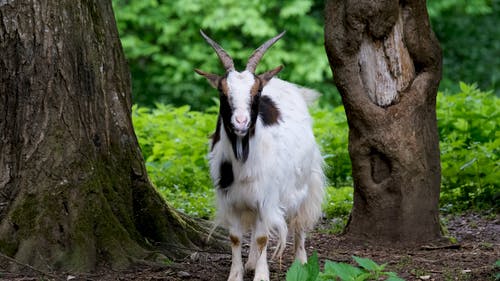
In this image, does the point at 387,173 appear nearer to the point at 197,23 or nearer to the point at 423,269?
the point at 423,269

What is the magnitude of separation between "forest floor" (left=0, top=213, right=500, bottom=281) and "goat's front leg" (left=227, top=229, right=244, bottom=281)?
0.17 metres

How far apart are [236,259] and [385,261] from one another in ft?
4.03

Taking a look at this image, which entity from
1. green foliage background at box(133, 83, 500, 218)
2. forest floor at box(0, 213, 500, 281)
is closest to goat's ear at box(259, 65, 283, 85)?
forest floor at box(0, 213, 500, 281)

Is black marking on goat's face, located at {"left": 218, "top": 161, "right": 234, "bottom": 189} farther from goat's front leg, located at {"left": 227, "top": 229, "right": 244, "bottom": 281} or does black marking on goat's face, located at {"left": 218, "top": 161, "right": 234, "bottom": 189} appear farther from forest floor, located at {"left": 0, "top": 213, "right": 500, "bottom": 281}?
forest floor, located at {"left": 0, "top": 213, "right": 500, "bottom": 281}

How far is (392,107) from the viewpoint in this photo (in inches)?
295

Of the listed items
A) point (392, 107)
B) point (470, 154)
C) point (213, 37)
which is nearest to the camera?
point (392, 107)

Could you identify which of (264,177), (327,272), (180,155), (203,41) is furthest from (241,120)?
(203,41)

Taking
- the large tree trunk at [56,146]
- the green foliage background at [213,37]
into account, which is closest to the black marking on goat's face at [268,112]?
the large tree trunk at [56,146]

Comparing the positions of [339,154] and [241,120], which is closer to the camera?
[241,120]

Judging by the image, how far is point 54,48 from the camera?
637 centimetres

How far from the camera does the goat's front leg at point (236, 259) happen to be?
6.34 m

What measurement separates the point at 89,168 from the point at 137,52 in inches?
589

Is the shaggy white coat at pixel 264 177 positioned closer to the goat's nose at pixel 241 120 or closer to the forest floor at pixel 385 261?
the goat's nose at pixel 241 120

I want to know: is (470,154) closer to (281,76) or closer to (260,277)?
(260,277)
